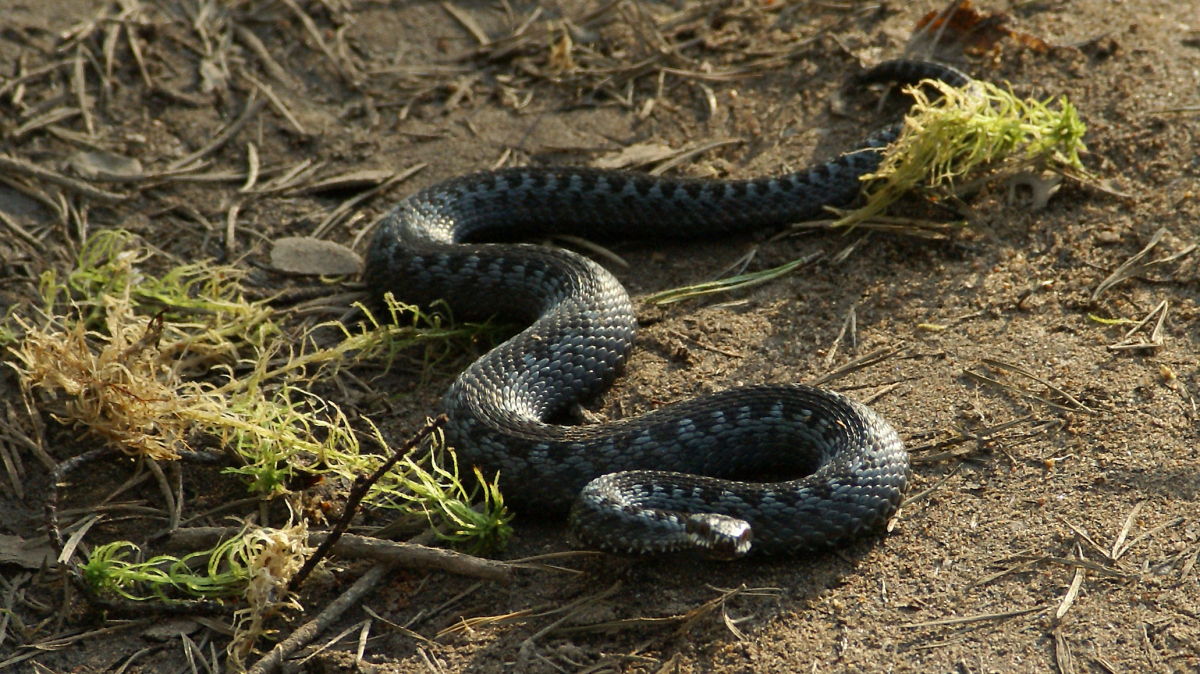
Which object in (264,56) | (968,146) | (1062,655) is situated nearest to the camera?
(1062,655)

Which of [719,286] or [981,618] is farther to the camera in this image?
[719,286]

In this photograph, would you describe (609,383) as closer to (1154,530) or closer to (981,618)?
(981,618)

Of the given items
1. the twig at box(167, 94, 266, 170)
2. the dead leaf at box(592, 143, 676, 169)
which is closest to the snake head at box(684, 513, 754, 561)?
the dead leaf at box(592, 143, 676, 169)

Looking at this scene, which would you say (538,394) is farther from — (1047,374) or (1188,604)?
(1188,604)

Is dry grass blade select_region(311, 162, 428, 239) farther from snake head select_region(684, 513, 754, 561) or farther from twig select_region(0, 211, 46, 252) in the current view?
snake head select_region(684, 513, 754, 561)

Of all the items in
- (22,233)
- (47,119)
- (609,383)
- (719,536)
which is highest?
(47,119)

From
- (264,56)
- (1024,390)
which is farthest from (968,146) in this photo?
(264,56)

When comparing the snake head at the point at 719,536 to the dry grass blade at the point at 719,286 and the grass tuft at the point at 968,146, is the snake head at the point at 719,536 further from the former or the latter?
the grass tuft at the point at 968,146

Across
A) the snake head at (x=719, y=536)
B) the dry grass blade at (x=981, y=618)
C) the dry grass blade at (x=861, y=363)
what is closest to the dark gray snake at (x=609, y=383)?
the snake head at (x=719, y=536)
